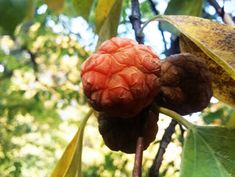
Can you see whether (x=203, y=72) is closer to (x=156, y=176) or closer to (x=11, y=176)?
(x=156, y=176)

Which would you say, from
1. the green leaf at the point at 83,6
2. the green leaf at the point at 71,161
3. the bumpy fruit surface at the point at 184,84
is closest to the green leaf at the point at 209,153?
the bumpy fruit surface at the point at 184,84

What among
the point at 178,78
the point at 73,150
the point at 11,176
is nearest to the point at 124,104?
the point at 178,78

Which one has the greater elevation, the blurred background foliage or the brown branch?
the brown branch

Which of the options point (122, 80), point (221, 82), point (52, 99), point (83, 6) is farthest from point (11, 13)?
point (52, 99)

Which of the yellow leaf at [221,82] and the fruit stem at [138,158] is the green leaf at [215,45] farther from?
the fruit stem at [138,158]

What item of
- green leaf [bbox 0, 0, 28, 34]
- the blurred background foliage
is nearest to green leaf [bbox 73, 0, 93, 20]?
the blurred background foliage

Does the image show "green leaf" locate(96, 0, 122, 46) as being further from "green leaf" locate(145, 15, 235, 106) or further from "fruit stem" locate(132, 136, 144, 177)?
"fruit stem" locate(132, 136, 144, 177)
